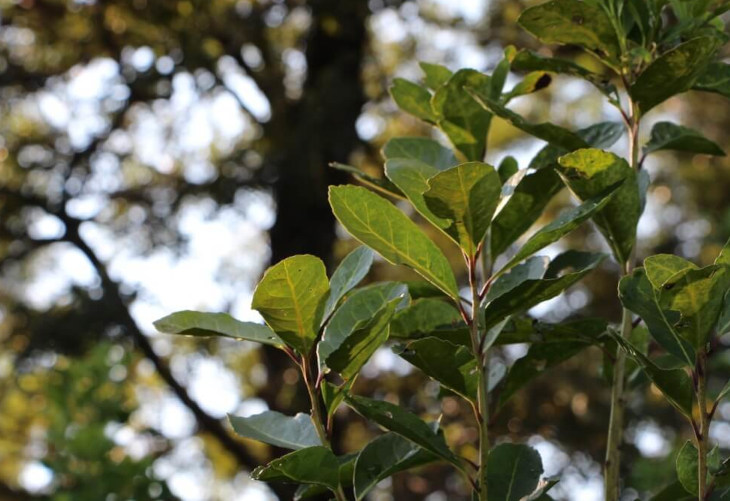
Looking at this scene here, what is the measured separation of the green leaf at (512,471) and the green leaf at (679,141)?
433 mm

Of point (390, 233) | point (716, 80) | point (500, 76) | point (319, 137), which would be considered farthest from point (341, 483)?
point (319, 137)

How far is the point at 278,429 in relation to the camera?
103 centimetres

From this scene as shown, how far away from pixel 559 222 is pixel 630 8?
338mm

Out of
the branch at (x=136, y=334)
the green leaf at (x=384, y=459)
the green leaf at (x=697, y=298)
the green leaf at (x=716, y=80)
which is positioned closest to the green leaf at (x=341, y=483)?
the green leaf at (x=384, y=459)

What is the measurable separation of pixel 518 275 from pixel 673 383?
7.8 inches

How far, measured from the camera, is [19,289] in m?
6.71

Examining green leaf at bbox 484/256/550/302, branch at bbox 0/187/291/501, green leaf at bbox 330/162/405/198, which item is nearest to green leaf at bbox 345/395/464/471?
green leaf at bbox 484/256/550/302

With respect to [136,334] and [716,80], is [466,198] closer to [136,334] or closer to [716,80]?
[716,80]

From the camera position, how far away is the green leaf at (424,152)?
123 centimetres

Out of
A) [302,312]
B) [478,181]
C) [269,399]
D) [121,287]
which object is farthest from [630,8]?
[269,399]

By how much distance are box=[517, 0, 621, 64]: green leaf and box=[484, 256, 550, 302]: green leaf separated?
0.28 meters

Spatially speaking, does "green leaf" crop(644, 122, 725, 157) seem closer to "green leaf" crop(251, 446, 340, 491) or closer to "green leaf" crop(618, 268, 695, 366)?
"green leaf" crop(618, 268, 695, 366)

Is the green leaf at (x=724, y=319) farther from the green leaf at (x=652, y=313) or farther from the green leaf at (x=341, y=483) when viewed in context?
the green leaf at (x=341, y=483)

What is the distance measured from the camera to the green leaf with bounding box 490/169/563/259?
41.8 inches
